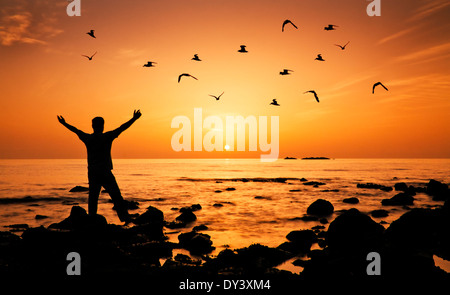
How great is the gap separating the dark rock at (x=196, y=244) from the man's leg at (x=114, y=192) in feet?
11.3

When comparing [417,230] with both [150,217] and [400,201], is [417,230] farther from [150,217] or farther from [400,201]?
[400,201]

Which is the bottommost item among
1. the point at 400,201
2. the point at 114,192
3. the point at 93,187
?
the point at 400,201

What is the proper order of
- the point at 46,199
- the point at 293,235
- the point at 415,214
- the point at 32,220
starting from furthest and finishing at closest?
1. the point at 46,199
2. the point at 32,220
3. the point at 293,235
4. the point at 415,214

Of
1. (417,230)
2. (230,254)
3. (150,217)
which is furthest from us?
(150,217)

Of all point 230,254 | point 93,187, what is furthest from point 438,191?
point 93,187

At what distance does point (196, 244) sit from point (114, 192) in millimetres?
4153

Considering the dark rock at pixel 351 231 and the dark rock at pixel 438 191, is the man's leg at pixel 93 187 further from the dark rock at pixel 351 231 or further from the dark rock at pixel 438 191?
the dark rock at pixel 438 191

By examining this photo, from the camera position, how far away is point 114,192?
847cm

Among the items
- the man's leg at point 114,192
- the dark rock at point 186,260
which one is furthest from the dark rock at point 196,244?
the man's leg at point 114,192

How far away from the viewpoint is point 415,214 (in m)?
11.3
